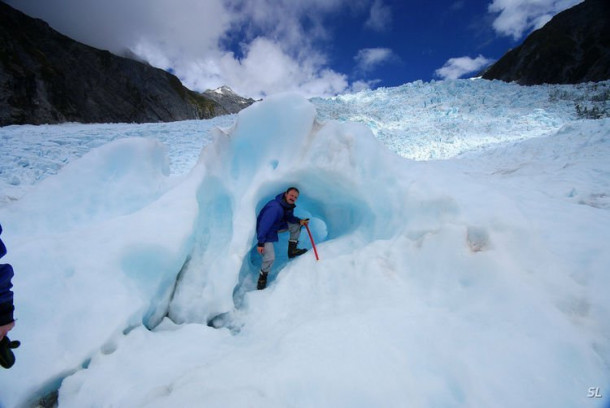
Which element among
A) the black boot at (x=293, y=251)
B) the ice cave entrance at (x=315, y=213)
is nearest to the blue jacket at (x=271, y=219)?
the ice cave entrance at (x=315, y=213)

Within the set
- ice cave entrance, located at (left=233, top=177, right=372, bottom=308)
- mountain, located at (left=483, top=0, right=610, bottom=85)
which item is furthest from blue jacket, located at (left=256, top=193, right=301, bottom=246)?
mountain, located at (left=483, top=0, right=610, bottom=85)

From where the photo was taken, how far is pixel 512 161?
762 centimetres

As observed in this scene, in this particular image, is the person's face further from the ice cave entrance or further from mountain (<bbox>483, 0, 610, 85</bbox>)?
mountain (<bbox>483, 0, 610, 85</bbox>)

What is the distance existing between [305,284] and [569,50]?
146 feet

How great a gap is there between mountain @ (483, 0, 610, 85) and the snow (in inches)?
1463

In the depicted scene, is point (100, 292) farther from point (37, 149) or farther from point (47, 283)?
point (37, 149)

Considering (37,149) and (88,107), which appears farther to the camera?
(88,107)

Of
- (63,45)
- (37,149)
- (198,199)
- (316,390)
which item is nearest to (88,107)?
(63,45)

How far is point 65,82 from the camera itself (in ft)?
120

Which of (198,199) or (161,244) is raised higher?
(198,199)

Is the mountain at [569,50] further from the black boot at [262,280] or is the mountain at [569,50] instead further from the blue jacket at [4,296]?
the blue jacket at [4,296]

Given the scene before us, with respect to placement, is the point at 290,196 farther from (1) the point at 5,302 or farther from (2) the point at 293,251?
(1) the point at 5,302

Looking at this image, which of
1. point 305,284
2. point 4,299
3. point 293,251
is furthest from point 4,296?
point 293,251

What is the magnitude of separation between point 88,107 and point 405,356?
49.0 m
